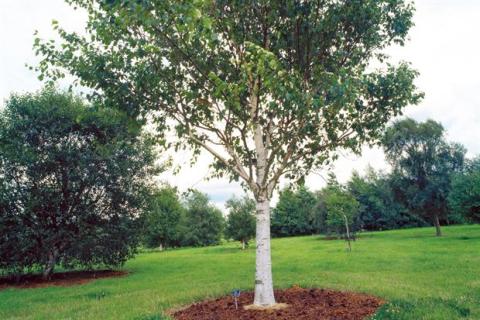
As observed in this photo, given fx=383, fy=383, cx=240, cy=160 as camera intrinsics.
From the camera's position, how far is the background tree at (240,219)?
5859 cm

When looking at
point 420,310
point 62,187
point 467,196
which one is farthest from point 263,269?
point 467,196

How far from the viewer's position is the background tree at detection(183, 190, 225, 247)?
80562 mm

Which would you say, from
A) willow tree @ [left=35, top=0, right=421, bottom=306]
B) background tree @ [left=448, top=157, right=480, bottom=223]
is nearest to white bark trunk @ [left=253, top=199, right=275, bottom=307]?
willow tree @ [left=35, top=0, right=421, bottom=306]

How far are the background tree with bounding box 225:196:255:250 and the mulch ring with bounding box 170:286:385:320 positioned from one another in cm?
4464

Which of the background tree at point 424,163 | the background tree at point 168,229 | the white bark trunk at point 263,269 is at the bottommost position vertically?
the white bark trunk at point 263,269

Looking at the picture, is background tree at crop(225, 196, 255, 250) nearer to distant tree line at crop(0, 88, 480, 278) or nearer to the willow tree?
distant tree line at crop(0, 88, 480, 278)

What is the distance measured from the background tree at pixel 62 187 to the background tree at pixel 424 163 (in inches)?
1571

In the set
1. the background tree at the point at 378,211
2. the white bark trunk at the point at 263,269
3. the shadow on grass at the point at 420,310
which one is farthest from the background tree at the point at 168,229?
the shadow on grass at the point at 420,310

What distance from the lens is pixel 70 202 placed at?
94.0ft

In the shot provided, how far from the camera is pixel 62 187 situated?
28.3 metres

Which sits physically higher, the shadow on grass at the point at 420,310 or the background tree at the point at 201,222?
the background tree at the point at 201,222

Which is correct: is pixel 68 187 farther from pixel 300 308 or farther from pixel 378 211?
pixel 378 211

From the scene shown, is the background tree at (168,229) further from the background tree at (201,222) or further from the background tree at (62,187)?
the background tree at (62,187)

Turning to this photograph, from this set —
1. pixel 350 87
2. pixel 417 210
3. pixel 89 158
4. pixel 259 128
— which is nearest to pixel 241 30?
pixel 259 128
